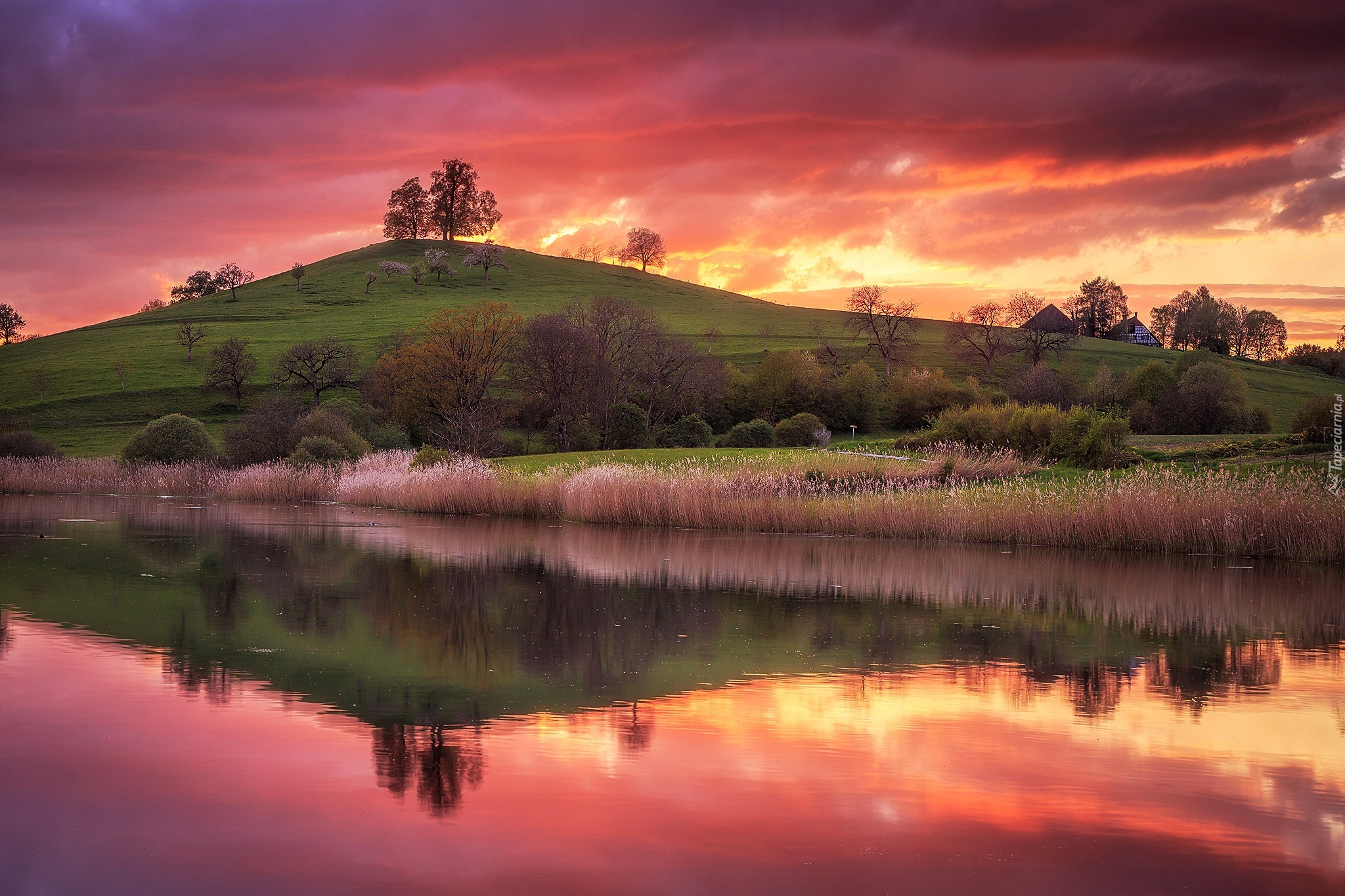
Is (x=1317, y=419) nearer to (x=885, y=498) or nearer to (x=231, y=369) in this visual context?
(x=885, y=498)

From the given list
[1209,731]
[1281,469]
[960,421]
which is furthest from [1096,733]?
[960,421]

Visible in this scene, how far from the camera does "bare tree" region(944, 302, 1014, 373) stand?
99.4 metres

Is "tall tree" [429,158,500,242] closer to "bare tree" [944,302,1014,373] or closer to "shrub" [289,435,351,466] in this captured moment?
"bare tree" [944,302,1014,373]

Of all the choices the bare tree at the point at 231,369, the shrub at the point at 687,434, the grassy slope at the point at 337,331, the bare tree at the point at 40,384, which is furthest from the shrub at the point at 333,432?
the bare tree at the point at 40,384

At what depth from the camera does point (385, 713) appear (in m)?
8.29

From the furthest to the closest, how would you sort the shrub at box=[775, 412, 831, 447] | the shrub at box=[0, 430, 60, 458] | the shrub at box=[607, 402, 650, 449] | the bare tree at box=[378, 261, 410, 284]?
the bare tree at box=[378, 261, 410, 284], the shrub at box=[775, 412, 831, 447], the shrub at box=[607, 402, 650, 449], the shrub at box=[0, 430, 60, 458]

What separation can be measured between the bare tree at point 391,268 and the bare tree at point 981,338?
6190cm

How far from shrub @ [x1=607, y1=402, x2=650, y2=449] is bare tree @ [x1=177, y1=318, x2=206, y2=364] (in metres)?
44.7

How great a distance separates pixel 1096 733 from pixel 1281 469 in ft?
73.2

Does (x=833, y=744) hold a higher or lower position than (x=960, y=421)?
lower

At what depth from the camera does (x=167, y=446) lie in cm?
4562

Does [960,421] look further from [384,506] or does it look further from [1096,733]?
[1096,733]

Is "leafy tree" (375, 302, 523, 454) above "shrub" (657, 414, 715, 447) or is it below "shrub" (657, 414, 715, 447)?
above

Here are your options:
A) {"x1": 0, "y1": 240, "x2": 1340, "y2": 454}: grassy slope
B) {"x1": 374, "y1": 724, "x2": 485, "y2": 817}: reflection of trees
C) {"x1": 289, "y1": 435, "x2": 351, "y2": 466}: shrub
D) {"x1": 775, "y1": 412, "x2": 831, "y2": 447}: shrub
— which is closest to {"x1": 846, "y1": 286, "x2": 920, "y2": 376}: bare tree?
{"x1": 0, "y1": 240, "x2": 1340, "y2": 454}: grassy slope
